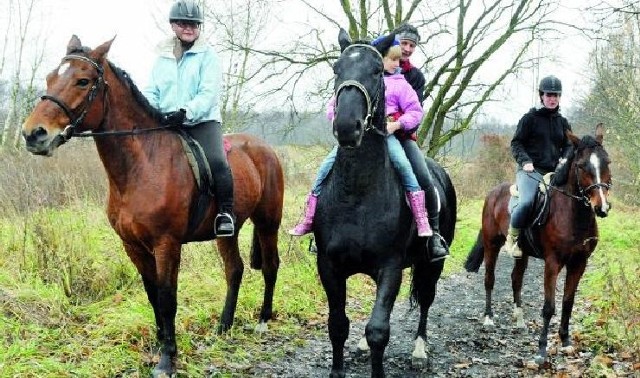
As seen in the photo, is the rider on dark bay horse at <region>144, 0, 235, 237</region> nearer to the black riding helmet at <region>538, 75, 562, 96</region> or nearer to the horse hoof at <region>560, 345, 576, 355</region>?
the horse hoof at <region>560, 345, 576, 355</region>

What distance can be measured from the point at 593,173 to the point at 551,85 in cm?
131

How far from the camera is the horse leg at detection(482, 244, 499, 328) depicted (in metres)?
7.35

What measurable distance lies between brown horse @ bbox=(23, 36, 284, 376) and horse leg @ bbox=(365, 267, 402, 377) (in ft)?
5.57

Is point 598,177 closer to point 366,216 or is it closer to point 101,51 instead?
point 366,216

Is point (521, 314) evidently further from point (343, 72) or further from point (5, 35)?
point (5, 35)

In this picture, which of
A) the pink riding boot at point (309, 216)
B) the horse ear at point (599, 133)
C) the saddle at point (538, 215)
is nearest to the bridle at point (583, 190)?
the saddle at point (538, 215)

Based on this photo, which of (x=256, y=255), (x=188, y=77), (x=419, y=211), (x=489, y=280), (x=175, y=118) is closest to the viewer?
(x=419, y=211)

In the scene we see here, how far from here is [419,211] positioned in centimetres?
449

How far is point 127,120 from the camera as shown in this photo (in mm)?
4645

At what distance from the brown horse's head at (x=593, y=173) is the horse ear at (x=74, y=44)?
16.5ft

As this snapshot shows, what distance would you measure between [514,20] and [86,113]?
1012cm

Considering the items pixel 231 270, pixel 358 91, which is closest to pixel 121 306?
pixel 231 270

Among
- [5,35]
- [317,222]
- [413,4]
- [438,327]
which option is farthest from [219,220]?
[5,35]

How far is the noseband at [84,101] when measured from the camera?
13.2 feet
